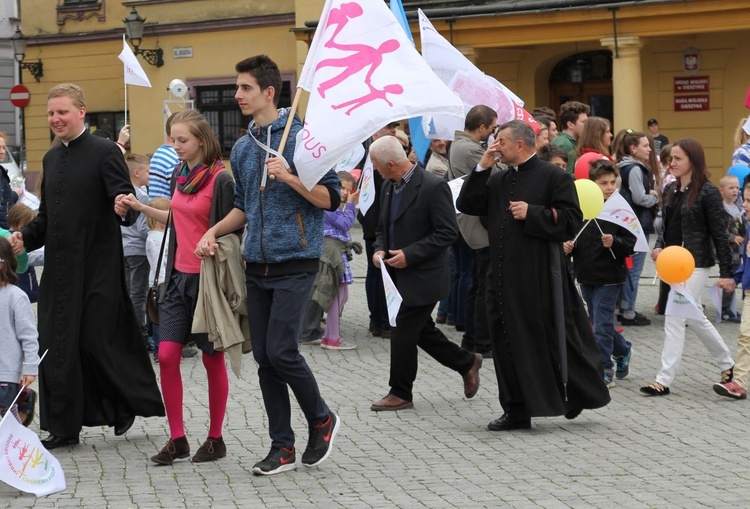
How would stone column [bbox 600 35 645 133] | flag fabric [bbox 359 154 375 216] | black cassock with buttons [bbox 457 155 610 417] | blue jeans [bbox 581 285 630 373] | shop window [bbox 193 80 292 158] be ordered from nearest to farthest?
black cassock with buttons [bbox 457 155 610 417] → blue jeans [bbox 581 285 630 373] → flag fabric [bbox 359 154 375 216] → stone column [bbox 600 35 645 133] → shop window [bbox 193 80 292 158]

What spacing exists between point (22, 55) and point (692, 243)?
85.8 feet

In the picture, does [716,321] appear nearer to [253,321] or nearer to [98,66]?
[253,321]

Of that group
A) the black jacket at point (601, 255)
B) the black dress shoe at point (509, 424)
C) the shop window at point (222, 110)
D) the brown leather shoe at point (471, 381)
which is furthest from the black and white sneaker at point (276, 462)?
the shop window at point (222, 110)

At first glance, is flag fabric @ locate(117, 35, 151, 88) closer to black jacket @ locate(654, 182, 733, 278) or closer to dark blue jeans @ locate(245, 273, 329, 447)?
black jacket @ locate(654, 182, 733, 278)

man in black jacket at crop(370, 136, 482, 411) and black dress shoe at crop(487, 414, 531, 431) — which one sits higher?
man in black jacket at crop(370, 136, 482, 411)

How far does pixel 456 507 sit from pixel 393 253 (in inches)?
110

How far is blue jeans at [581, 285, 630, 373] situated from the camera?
9.26m

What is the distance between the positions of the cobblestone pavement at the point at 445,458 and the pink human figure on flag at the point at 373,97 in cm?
184

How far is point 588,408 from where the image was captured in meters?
7.96

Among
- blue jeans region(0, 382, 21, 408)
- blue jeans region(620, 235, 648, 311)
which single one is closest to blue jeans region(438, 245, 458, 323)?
blue jeans region(620, 235, 648, 311)

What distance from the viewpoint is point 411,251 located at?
28.1 feet

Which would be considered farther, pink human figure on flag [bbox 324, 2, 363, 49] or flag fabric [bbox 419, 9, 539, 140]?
flag fabric [bbox 419, 9, 539, 140]

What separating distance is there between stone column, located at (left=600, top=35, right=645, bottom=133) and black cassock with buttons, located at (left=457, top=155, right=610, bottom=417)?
54.5 feet

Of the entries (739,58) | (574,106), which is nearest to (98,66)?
(739,58)
